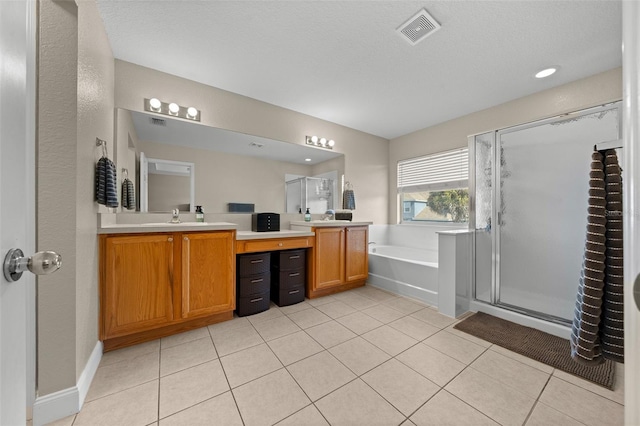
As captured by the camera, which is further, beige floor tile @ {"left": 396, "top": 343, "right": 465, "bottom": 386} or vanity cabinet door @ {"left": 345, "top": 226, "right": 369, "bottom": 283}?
vanity cabinet door @ {"left": 345, "top": 226, "right": 369, "bottom": 283}

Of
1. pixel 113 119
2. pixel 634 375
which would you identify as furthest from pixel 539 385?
pixel 113 119

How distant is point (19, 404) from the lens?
1.64 feet

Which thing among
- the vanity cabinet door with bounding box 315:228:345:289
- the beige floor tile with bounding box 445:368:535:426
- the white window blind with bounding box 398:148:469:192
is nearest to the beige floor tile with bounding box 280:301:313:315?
the vanity cabinet door with bounding box 315:228:345:289

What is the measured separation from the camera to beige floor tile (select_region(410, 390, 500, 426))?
3.97 feet

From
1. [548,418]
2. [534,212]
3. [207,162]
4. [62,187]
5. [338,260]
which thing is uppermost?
[207,162]

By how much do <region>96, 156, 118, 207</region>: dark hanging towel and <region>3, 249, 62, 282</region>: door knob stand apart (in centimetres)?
143

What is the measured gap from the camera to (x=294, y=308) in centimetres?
259

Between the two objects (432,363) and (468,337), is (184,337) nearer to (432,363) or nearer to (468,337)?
(432,363)

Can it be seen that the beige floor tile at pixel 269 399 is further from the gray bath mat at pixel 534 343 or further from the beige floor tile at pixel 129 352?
the gray bath mat at pixel 534 343

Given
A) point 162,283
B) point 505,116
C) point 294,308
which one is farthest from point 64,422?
point 505,116

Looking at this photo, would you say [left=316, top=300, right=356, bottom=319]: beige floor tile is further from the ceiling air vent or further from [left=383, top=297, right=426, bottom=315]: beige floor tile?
the ceiling air vent

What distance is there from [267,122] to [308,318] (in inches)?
90.9

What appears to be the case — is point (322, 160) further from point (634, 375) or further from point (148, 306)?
point (634, 375)

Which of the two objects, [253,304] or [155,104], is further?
[253,304]
